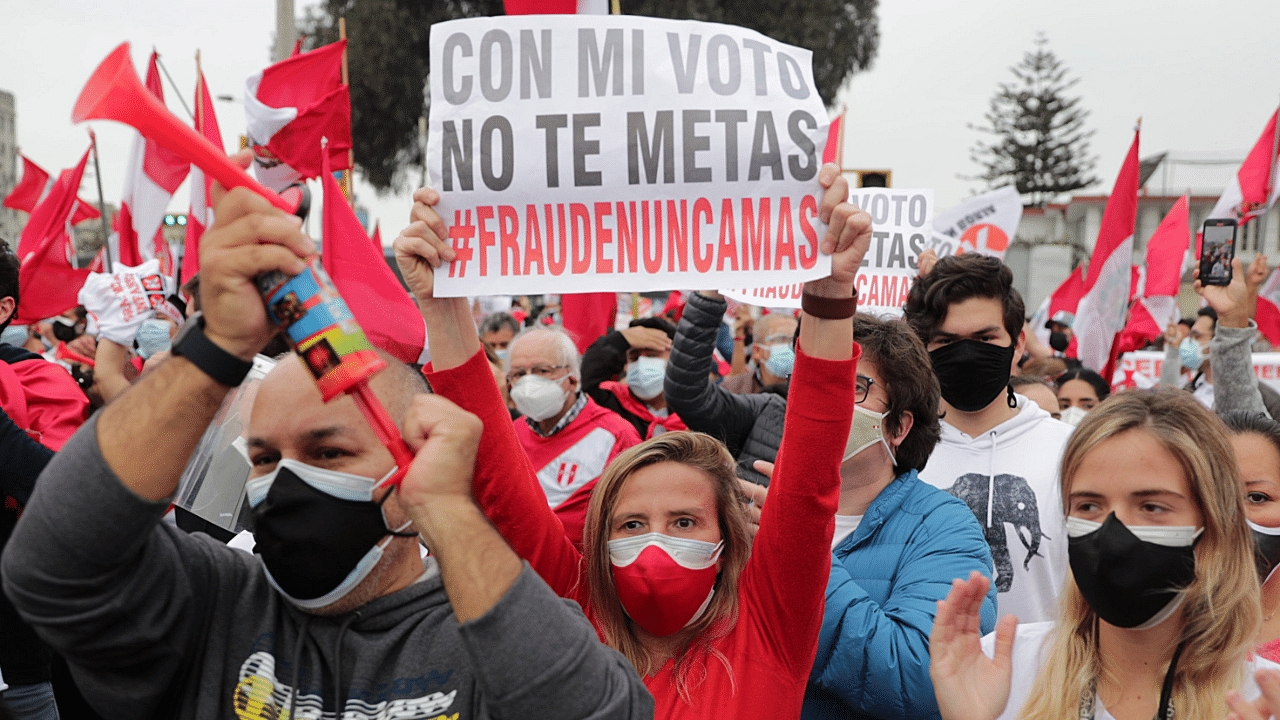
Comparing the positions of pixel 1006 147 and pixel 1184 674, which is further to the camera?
pixel 1006 147

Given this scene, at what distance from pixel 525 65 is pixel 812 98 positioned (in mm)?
677

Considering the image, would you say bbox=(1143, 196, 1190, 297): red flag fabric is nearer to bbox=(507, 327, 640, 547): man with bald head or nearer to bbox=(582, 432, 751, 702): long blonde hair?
bbox=(507, 327, 640, 547): man with bald head

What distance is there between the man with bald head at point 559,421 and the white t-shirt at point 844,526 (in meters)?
2.21

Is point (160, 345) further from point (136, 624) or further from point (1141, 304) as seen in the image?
point (1141, 304)

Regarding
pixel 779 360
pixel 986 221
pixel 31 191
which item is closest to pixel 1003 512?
pixel 779 360

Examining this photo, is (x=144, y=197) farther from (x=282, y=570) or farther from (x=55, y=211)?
(x=282, y=570)

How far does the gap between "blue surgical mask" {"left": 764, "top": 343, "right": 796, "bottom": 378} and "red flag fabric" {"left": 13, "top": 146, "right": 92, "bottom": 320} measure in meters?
4.54

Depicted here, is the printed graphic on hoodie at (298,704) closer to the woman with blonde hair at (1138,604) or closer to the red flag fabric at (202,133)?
the woman with blonde hair at (1138,604)

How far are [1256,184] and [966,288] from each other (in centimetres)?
526

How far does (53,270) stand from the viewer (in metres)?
6.79

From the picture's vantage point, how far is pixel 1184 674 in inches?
80.3

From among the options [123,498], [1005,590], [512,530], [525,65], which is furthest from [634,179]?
[1005,590]

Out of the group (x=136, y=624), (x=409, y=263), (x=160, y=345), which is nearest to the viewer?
(x=136, y=624)

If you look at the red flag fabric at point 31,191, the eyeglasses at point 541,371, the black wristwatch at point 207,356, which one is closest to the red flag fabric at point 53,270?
the eyeglasses at point 541,371
